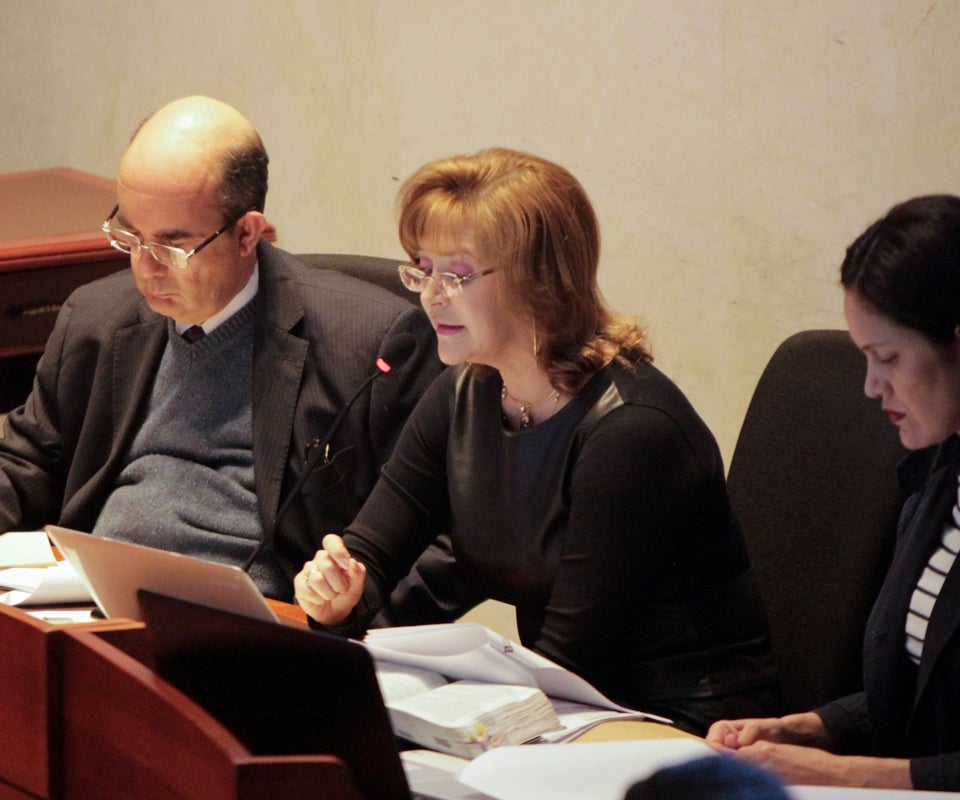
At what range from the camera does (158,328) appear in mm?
2529

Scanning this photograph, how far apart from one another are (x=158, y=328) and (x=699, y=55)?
1.11m

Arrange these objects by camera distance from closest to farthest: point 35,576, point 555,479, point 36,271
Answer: point 555,479 → point 35,576 → point 36,271

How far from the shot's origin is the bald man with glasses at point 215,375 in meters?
2.38

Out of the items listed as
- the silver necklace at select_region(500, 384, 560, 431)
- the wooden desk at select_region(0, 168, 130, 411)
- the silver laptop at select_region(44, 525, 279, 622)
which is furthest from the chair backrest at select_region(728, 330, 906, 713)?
the wooden desk at select_region(0, 168, 130, 411)

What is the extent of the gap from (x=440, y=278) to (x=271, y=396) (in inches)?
18.6

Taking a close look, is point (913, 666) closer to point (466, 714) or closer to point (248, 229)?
point (466, 714)

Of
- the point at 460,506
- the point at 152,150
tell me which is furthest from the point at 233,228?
the point at 460,506

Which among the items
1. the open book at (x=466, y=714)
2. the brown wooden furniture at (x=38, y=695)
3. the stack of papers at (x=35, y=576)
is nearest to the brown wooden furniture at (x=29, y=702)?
the brown wooden furniture at (x=38, y=695)

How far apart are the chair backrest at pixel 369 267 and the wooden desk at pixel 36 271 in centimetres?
59

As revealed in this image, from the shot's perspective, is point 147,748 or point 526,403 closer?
point 147,748

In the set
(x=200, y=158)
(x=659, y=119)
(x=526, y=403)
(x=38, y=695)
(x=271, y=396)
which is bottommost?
(x=38, y=695)

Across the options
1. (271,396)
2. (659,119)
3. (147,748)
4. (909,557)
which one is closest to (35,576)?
(271,396)

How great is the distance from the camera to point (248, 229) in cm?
248

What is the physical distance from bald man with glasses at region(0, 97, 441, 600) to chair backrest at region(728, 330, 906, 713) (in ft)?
1.94
